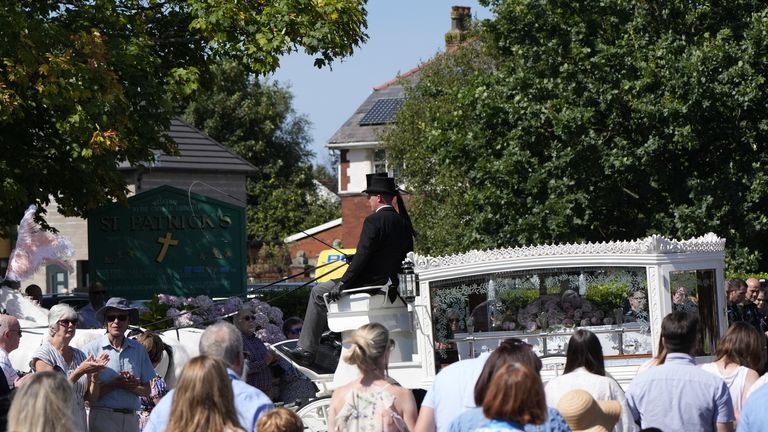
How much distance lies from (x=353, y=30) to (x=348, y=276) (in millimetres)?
6913

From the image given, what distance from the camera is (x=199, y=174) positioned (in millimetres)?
34156

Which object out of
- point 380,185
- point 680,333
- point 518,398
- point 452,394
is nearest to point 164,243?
point 380,185

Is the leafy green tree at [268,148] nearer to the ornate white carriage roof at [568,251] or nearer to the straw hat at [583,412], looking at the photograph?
the ornate white carriage roof at [568,251]

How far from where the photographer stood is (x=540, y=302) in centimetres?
1038

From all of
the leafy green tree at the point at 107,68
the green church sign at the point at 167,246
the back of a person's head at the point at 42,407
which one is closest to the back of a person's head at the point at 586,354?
the back of a person's head at the point at 42,407

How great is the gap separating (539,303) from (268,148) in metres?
45.1

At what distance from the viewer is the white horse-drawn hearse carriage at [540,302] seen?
1012 cm

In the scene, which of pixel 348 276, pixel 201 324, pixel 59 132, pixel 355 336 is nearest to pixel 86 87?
pixel 59 132

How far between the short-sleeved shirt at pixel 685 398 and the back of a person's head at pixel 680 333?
0.04 meters

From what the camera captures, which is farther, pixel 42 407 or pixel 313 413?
pixel 313 413

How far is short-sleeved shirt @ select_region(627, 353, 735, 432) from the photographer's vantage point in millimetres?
6648

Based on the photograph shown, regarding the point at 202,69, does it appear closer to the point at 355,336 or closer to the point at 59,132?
the point at 59,132

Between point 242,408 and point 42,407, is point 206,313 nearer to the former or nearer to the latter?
point 242,408

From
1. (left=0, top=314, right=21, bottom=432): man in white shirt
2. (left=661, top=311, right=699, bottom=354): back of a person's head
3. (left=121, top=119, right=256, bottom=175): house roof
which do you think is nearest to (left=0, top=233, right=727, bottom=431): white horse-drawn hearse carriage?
(left=0, top=314, right=21, bottom=432): man in white shirt
